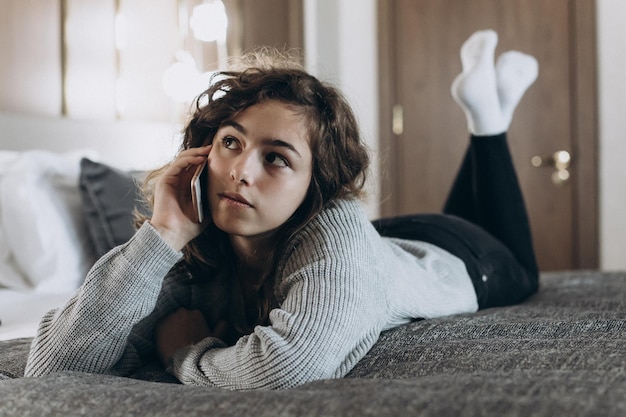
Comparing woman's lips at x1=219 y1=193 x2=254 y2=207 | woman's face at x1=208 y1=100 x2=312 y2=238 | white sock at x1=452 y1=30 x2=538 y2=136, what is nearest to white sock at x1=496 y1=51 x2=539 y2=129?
white sock at x1=452 y1=30 x2=538 y2=136

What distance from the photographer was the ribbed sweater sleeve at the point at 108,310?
1058mm

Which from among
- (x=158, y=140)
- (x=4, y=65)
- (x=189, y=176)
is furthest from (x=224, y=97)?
(x=158, y=140)

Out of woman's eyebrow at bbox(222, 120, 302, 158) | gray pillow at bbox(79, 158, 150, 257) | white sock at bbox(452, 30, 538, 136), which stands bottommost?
gray pillow at bbox(79, 158, 150, 257)

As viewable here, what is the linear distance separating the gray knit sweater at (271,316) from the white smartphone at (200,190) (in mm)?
75

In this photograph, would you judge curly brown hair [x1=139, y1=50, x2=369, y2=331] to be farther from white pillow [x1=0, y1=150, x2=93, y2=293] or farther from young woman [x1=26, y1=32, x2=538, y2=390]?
white pillow [x1=0, y1=150, x2=93, y2=293]

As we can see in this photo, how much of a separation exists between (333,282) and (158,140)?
1907mm

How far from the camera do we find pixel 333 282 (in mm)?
1018

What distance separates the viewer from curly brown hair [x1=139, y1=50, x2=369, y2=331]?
1.19 metres

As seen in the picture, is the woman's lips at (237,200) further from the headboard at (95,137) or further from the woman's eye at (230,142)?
the headboard at (95,137)

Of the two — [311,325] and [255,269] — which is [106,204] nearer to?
[255,269]

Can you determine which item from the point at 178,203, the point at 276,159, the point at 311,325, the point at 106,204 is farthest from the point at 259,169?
the point at 106,204

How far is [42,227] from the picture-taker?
1.92m

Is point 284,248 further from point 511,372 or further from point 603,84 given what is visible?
point 603,84

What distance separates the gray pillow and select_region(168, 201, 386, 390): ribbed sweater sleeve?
0.92m
